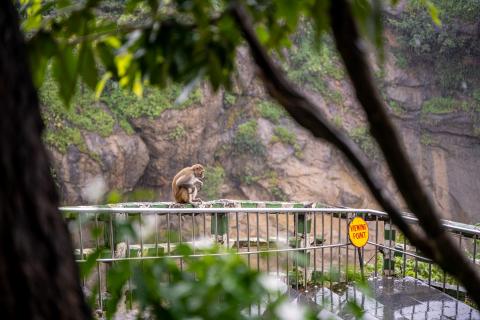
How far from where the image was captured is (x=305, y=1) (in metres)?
0.97

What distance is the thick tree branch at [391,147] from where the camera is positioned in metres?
0.78

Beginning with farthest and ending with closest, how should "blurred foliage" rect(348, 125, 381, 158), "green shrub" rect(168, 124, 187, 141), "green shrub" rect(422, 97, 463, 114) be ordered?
1. "green shrub" rect(422, 97, 463, 114)
2. "blurred foliage" rect(348, 125, 381, 158)
3. "green shrub" rect(168, 124, 187, 141)

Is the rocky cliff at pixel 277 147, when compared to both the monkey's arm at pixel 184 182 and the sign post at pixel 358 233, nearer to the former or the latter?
the monkey's arm at pixel 184 182

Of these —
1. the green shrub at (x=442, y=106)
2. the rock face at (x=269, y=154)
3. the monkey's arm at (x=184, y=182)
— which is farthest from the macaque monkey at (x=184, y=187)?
the green shrub at (x=442, y=106)

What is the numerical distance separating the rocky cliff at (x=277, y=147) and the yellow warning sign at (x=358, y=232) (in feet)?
28.8

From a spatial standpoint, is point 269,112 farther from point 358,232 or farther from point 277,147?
point 358,232

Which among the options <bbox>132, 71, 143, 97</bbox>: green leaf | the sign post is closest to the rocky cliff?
the sign post

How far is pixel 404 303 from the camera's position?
4.38 meters

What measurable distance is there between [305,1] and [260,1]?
9 centimetres

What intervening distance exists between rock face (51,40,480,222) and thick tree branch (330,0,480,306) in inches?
477

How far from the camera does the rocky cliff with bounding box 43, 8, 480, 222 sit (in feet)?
43.1

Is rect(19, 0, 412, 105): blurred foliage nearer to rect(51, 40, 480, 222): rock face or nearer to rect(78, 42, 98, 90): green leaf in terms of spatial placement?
rect(78, 42, 98, 90): green leaf

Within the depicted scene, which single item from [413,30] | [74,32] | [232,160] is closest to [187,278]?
[74,32]

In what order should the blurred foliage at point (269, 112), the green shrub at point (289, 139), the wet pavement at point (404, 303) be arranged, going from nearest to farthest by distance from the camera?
the wet pavement at point (404, 303) → the green shrub at point (289, 139) → the blurred foliage at point (269, 112)
